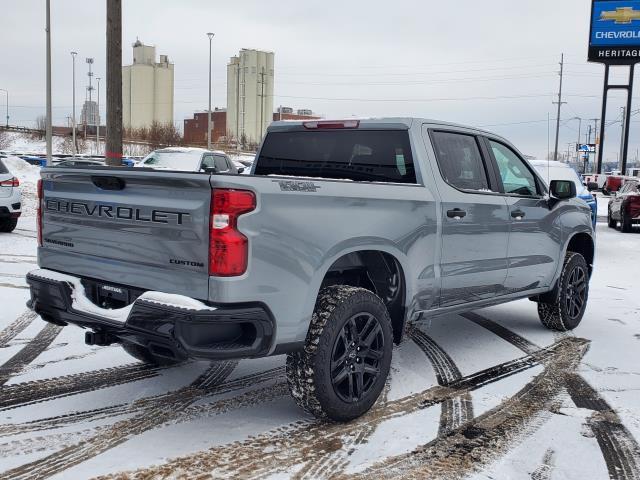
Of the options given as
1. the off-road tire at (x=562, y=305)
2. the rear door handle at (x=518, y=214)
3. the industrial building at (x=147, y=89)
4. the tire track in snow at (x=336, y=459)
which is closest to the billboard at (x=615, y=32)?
the off-road tire at (x=562, y=305)

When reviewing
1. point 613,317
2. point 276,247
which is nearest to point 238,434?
point 276,247

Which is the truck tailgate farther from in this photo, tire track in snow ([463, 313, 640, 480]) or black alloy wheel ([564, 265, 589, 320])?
black alloy wheel ([564, 265, 589, 320])

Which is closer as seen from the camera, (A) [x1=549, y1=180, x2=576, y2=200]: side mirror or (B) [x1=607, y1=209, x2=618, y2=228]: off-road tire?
(A) [x1=549, y1=180, x2=576, y2=200]: side mirror

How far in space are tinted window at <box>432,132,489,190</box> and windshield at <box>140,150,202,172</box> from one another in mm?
12655

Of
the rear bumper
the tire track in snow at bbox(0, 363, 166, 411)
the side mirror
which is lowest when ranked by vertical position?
the tire track in snow at bbox(0, 363, 166, 411)

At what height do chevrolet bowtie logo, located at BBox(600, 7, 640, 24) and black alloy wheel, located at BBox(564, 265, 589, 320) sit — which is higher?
chevrolet bowtie logo, located at BBox(600, 7, 640, 24)

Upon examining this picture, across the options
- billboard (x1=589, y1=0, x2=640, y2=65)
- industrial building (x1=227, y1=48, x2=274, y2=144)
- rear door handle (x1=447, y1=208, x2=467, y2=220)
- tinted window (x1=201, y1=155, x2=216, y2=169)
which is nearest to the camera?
rear door handle (x1=447, y1=208, x2=467, y2=220)

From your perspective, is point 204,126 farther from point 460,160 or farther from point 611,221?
point 460,160

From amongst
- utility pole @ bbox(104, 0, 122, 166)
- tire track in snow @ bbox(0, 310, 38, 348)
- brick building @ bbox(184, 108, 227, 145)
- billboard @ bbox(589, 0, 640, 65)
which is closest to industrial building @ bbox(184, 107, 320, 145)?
brick building @ bbox(184, 108, 227, 145)

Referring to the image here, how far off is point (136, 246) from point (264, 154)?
2169 millimetres

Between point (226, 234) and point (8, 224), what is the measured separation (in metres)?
11.8

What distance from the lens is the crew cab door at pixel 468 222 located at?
16.0ft

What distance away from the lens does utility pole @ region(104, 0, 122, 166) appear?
11.8m

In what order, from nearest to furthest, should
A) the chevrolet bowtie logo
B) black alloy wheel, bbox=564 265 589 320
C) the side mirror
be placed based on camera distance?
the side mirror
black alloy wheel, bbox=564 265 589 320
the chevrolet bowtie logo
